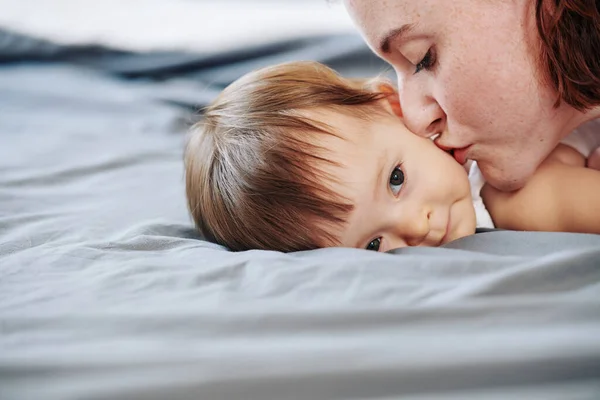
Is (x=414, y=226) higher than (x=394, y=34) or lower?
lower

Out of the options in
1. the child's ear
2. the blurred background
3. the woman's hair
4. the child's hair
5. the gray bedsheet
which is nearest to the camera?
the gray bedsheet

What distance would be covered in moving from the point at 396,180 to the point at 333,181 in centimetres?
12

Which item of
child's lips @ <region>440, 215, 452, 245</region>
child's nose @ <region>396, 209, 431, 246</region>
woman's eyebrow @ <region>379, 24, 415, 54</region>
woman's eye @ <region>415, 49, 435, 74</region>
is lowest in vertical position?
child's lips @ <region>440, 215, 452, 245</region>

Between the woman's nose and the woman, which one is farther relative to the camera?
the woman's nose

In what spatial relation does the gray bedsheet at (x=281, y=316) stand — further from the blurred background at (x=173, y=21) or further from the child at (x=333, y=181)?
the blurred background at (x=173, y=21)

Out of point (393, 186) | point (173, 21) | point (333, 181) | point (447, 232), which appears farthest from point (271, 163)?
point (173, 21)

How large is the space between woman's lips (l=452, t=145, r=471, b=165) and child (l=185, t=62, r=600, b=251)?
14mm

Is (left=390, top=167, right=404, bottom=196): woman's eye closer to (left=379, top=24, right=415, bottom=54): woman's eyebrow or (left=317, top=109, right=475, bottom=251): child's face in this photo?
(left=317, top=109, right=475, bottom=251): child's face

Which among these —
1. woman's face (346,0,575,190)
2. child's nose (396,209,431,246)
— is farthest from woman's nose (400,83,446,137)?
→ child's nose (396,209,431,246)

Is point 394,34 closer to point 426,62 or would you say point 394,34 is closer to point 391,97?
point 426,62

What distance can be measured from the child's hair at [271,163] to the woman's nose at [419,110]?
6 centimetres

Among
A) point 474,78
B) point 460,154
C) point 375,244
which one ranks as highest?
point 474,78

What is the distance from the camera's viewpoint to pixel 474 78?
1010 mm

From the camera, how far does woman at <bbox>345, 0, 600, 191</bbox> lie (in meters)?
0.94
